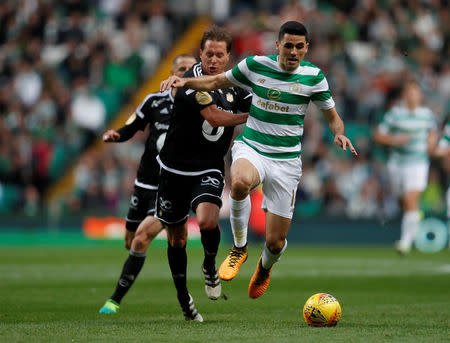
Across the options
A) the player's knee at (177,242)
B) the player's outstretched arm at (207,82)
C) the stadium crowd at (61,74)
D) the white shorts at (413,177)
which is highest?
the player's outstretched arm at (207,82)

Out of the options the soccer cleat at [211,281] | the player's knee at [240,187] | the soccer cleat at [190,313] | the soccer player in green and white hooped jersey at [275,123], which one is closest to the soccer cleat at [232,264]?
the soccer player in green and white hooped jersey at [275,123]

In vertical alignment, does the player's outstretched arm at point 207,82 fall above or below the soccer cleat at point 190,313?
above

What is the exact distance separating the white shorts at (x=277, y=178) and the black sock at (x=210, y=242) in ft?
2.20

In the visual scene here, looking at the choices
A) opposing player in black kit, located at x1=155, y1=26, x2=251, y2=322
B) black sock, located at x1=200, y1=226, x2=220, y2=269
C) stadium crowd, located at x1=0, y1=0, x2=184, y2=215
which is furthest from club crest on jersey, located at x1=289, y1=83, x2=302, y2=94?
stadium crowd, located at x1=0, y1=0, x2=184, y2=215

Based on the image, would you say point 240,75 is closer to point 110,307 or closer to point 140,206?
point 140,206

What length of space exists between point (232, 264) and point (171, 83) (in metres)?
2.02

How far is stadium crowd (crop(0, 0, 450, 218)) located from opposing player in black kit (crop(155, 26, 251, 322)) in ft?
40.0

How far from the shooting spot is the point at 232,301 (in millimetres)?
9836

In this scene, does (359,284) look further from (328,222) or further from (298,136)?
(328,222)

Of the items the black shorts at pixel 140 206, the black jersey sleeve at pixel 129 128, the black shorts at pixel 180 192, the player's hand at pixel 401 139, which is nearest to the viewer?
the black shorts at pixel 180 192

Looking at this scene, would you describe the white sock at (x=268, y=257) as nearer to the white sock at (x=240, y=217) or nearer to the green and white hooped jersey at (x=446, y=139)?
the white sock at (x=240, y=217)

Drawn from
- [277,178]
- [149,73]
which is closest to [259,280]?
[277,178]

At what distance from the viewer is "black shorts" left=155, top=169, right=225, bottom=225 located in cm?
796

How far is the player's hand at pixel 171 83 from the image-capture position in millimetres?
7112
